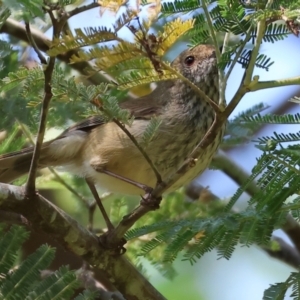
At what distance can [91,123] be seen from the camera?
371 centimetres

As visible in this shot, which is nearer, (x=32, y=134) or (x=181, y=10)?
(x=181, y=10)

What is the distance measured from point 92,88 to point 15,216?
932mm

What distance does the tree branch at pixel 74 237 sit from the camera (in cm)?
275

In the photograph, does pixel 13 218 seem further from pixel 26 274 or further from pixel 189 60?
pixel 189 60

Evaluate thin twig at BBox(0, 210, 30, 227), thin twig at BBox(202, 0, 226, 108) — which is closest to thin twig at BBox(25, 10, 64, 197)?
thin twig at BBox(0, 210, 30, 227)

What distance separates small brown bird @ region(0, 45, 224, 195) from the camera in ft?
11.1

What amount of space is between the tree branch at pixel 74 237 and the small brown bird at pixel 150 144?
52cm

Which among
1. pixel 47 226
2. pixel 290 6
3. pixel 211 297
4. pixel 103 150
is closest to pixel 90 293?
pixel 47 226

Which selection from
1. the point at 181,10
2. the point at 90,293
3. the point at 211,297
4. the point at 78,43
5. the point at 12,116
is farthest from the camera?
the point at 211,297

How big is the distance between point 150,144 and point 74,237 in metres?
0.66

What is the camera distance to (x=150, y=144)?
330 cm

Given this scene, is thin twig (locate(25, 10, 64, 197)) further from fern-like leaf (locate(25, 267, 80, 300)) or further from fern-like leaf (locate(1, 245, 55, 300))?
fern-like leaf (locate(25, 267, 80, 300))

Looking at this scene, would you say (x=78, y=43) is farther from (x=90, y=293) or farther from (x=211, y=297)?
(x=211, y=297)

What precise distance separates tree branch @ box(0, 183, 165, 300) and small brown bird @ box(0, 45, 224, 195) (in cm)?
52
